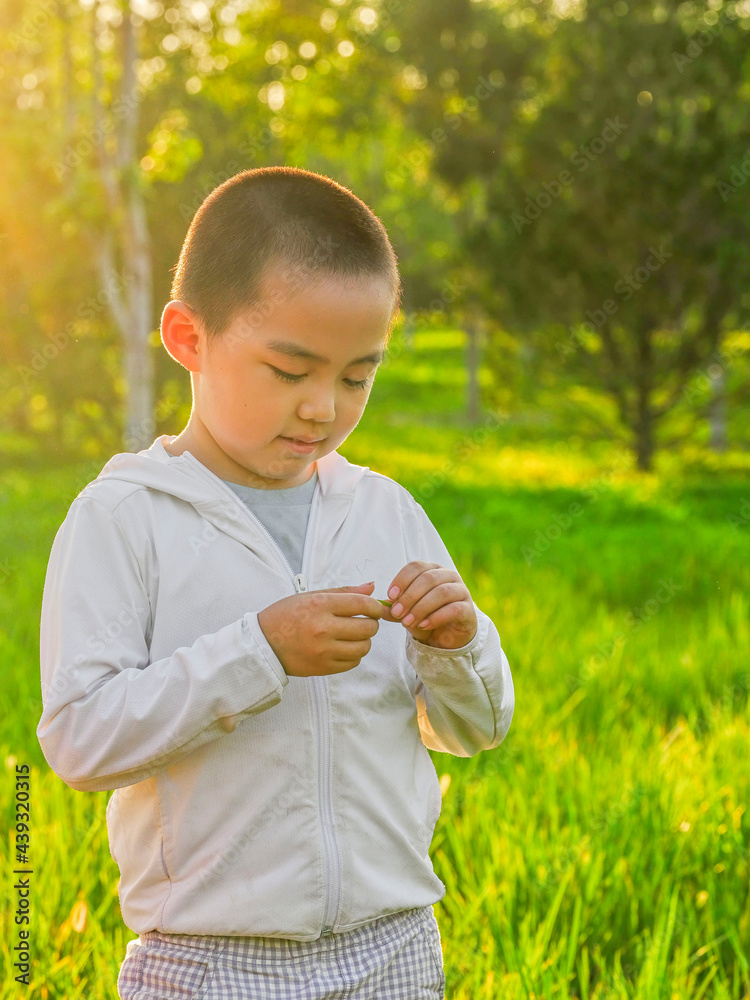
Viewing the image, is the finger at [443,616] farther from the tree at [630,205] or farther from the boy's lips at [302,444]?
the tree at [630,205]

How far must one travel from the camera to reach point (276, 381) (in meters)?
1.26

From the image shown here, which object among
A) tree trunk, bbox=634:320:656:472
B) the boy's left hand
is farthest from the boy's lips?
tree trunk, bbox=634:320:656:472

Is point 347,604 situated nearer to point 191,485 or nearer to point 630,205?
point 191,485

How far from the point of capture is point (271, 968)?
1227 millimetres

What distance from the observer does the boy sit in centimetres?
118

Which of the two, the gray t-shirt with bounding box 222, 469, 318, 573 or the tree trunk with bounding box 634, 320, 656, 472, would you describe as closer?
the gray t-shirt with bounding box 222, 469, 318, 573

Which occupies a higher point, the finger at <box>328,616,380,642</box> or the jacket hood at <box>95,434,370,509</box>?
the jacket hood at <box>95,434,370,509</box>

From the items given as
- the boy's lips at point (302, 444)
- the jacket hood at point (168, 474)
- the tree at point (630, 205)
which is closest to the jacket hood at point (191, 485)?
the jacket hood at point (168, 474)

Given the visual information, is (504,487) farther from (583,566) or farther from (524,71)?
(524,71)

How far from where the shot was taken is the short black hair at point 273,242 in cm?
127

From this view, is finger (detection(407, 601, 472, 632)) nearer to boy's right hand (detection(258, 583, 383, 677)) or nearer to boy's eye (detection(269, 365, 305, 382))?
boy's right hand (detection(258, 583, 383, 677))

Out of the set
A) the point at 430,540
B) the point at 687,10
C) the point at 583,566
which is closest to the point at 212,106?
the point at 687,10

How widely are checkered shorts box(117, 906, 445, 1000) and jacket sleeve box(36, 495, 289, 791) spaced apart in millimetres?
239

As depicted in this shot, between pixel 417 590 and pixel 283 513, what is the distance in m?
0.29
